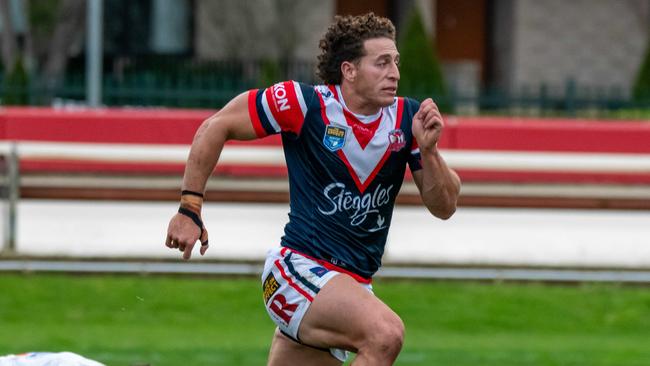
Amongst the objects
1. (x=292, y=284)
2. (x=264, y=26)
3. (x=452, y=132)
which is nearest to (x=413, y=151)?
(x=292, y=284)

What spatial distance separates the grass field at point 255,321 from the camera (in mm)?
10125

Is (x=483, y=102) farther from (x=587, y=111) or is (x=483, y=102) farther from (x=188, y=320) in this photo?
(x=188, y=320)

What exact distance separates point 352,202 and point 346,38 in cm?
64

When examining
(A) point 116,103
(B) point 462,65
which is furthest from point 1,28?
(B) point 462,65

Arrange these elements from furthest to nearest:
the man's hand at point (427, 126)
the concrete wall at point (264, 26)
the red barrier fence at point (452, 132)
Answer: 1. the concrete wall at point (264, 26)
2. the red barrier fence at point (452, 132)
3. the man's hand at point (427, 126)

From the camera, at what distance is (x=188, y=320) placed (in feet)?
37.9

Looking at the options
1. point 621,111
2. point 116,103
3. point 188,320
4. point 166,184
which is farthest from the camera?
point 621,111

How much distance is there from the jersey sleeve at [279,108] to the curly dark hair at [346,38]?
0.13 metres

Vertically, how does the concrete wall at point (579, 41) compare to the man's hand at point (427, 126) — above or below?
below

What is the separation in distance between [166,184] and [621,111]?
14.2m

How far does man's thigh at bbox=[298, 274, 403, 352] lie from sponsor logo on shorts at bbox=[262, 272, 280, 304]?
209 mm

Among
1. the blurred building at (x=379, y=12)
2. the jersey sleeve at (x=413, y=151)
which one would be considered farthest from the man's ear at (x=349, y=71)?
the blurred building at (x=379, y=12)

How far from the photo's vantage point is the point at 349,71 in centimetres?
568

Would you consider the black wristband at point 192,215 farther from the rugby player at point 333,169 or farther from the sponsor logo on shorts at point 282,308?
the sponsor logo on shorts at point 282,308
